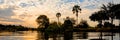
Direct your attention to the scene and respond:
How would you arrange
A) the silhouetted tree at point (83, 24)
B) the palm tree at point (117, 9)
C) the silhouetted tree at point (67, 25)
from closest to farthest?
the palm tree at point (117, 9), the silhouetted tree at point (67, 25), the silhouetted tree at point (83, 24)

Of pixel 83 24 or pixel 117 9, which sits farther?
pixel 83 24

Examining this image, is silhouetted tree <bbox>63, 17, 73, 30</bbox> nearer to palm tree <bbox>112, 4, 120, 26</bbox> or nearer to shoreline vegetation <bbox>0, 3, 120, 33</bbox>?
shoreline vegetation <bbox>0, 3, 120, 33</bbox>

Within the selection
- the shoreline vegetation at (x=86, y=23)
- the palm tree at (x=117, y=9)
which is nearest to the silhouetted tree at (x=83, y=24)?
the shoreline vegetation at (x=86, y=23)

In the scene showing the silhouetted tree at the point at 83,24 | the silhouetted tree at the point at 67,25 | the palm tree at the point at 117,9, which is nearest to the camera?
the palm tree at the point at 117,9

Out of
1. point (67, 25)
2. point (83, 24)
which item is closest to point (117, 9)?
point (67, 25)

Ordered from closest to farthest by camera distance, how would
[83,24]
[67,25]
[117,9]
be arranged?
1. [117,9]
2. [67,25]
3. [83,24]

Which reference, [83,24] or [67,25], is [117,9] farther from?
[83,24]

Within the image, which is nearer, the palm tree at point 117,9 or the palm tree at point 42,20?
the palm tree at point 117,9

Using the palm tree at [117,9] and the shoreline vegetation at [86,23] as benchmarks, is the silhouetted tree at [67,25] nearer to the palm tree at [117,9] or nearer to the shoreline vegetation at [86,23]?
the shoreline vegetation at [86,23]

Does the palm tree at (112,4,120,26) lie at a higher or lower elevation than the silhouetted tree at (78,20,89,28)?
higher

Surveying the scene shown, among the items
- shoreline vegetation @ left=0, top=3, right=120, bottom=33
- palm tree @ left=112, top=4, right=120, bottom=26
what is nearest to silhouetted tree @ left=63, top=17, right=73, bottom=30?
shoreline vegetation @ left=0, top=3, right=120, bottom=33

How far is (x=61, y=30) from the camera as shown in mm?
106688

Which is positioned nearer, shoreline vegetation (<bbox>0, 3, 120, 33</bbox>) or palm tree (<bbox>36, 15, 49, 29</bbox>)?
shoreline vegetation (<bbox>0, 3, 120, 33</bbox>)

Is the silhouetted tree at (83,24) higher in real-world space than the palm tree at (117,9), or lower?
lower
